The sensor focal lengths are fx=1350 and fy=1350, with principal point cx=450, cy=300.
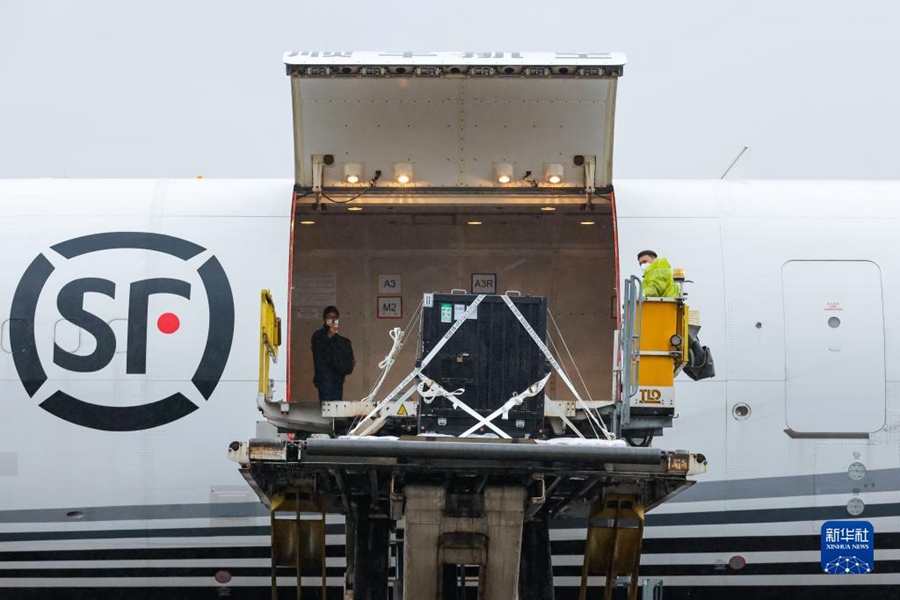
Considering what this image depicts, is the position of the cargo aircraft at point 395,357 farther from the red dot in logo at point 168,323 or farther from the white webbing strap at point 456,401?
the white webbing strap at point 456,401

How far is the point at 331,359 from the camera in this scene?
1315cm

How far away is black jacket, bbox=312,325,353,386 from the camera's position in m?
13.1

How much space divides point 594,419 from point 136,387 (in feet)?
15.2

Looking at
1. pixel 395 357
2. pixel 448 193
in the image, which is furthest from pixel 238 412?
pixel 448 193

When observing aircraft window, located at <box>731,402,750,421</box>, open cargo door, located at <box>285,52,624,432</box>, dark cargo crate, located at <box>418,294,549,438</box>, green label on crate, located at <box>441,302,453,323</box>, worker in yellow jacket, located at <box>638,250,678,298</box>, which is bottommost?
aircraft window, located at <box>731,402,750,421</box>

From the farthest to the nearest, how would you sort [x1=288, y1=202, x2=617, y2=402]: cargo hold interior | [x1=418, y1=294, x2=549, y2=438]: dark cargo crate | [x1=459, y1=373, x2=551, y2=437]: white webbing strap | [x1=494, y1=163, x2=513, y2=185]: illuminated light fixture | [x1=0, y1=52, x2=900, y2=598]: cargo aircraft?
[x1=288, y1=202, x2=617, y2=402]: cargo hold interior, [x1=494, y1=163, x2=513, y2=185]: illuminated light fixture, [x1=0, y1=52, x2=900, y2=598]: cargo aircraft, [x1=418, y1=294, x2=549, y2=438]: dark cargo crate, [x1=459, y1=373, x2=551, y2=437]: white webbing strap

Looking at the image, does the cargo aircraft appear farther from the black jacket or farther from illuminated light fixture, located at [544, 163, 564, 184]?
the black jacket

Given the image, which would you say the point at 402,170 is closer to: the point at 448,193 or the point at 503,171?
the point at 448,193

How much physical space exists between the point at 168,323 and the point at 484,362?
4.03m

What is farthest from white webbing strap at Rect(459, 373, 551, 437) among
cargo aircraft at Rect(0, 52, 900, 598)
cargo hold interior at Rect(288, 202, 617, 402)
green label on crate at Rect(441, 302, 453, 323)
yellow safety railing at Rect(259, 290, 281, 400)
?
cargo hold interior at Rect(288, 202, 617, 402)

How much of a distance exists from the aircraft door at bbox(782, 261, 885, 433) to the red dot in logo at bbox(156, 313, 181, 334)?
594 cm

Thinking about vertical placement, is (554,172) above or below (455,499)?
above

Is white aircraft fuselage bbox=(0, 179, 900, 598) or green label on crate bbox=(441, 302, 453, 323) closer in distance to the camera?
green label on crate bbox=(441, 302, 453, 323)

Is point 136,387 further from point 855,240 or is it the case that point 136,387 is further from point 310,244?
point 855,240
